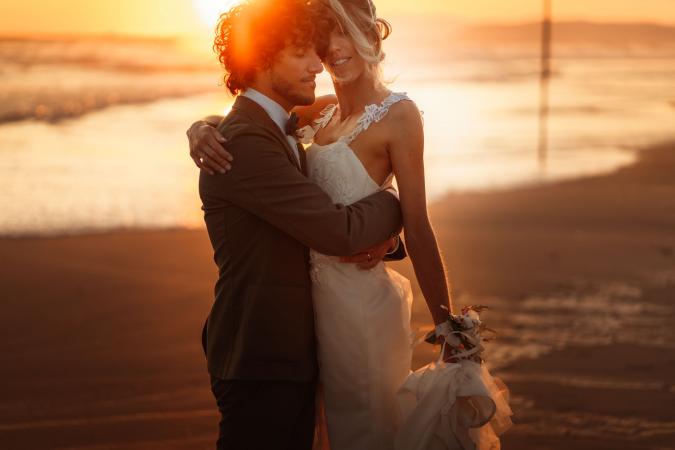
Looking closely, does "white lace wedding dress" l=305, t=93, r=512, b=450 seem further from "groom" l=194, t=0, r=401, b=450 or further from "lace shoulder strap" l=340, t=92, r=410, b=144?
"groom" l=194, t=0, r=401, b=450

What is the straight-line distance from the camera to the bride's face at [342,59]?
4.18 m

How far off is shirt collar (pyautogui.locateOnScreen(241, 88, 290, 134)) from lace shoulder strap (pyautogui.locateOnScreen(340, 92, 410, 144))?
37 cm

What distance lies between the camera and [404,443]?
403 cm

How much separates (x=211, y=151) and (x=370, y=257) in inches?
29.4

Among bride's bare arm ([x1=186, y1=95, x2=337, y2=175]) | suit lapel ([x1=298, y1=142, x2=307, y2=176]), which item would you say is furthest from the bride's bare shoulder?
bride's bare arm ([x1=186, y1=95, x2=337, y2=175])

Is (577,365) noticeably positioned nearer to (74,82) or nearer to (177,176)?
(177,176)

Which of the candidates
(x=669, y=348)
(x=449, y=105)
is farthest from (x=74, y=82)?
(x=669, y=348)

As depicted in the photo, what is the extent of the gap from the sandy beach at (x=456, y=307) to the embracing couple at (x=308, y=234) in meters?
0.32

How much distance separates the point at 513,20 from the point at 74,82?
1304 inches

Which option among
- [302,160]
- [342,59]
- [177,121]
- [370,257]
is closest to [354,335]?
[370,257]

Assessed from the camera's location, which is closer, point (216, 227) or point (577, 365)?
point (216, 227)

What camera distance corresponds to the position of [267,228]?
12.4ft

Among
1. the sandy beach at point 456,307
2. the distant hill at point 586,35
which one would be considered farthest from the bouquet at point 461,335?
the distant hill at point 586,35

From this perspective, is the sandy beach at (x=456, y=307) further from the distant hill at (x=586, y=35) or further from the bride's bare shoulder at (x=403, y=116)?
the distant hill at (x=586, y=35)
